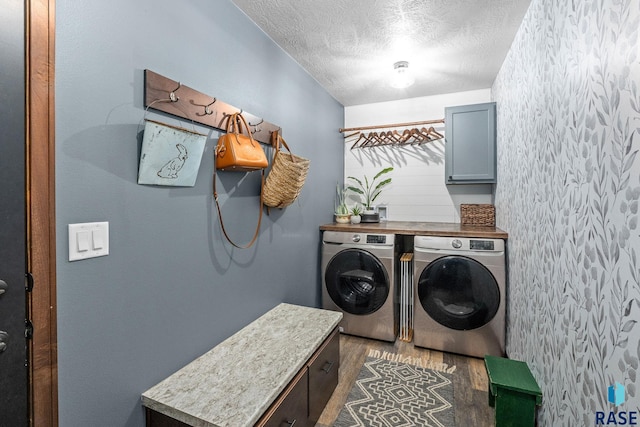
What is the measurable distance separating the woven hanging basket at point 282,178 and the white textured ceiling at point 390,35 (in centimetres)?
76

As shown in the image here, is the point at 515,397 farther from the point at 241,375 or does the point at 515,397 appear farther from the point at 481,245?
the point at 241,375

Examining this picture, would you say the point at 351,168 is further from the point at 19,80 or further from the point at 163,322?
the point at 19,80

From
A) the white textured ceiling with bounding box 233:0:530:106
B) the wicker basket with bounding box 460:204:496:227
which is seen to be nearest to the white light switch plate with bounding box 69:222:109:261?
the white textured ceiling with bounding box 233:0:530:106

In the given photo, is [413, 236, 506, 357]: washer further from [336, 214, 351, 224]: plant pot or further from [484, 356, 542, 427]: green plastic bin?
[336, 214, 351, 224]: plant pot

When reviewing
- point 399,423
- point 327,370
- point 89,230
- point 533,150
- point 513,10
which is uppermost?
point 513,10

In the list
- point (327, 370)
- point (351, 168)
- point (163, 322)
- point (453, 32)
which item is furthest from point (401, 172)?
point (163, 322)

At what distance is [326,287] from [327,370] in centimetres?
101

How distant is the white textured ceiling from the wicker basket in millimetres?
1223

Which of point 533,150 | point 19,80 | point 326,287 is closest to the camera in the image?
point 19,80

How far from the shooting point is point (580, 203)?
1.04 meters

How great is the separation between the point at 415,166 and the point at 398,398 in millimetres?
2303

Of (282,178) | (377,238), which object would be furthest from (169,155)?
(377,238)

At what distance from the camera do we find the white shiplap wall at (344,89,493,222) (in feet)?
10.3

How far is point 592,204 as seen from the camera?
96 cm
